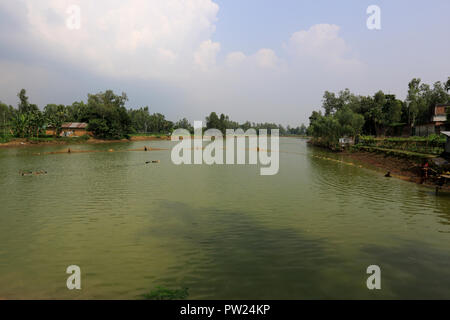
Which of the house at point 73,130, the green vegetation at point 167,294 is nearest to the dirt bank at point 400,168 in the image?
the green vegetation at point 167,294

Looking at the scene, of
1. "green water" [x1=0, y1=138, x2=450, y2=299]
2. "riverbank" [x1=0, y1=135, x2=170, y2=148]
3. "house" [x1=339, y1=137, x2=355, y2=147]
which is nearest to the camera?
"green water" [x1=0, y1=138, x2=450, y2=299]

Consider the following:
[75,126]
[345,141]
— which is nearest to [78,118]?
[75,126]

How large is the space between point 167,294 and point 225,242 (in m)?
4.59

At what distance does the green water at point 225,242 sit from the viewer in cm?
812

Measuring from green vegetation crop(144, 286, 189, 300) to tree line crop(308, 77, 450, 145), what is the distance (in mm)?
67605

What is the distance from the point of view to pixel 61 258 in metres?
9.96

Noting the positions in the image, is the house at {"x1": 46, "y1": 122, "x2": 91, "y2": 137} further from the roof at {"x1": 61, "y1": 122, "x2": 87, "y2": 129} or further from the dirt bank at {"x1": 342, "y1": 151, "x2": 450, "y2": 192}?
the dirt bank at {"x1": 342, "y1": 151, "x2": 450, "y2": 192}

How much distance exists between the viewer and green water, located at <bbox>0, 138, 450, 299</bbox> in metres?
8.12

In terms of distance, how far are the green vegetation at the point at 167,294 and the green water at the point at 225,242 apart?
0.35 m

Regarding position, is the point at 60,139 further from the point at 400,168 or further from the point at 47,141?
the point at 400,168

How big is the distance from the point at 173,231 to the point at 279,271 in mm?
6123

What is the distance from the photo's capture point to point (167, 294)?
7.35m

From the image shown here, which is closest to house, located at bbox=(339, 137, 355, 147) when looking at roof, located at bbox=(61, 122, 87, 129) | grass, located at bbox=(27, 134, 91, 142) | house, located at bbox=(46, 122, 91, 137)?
grass, located at bbox=(27, 134, 91, 142)
